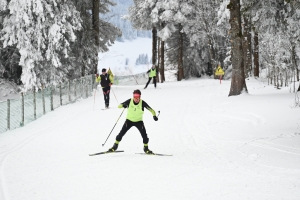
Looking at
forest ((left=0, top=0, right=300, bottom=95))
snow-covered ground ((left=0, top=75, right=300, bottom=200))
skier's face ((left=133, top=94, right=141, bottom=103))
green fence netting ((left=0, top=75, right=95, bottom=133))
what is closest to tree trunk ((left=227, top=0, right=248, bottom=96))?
forest ((left=0, top=0, right=300, bottom=95))

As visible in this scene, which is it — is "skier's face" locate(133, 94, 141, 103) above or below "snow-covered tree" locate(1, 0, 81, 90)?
below

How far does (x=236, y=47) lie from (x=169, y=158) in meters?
9.53

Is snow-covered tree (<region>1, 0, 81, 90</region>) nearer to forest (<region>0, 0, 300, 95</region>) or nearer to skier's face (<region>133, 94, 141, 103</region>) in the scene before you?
forest (<region>0, 0, 300, 95</region>)

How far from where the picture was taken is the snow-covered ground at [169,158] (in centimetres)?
586

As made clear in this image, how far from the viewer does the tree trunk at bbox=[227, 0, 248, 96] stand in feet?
52.0

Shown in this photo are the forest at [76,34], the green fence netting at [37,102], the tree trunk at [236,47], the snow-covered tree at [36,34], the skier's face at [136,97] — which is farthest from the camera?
the snow-covered tree at [36,34]

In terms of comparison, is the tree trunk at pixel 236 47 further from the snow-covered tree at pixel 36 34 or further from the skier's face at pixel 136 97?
the skier's face at pixel 136 97

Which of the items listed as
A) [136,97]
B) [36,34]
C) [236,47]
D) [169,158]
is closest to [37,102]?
[36,34]

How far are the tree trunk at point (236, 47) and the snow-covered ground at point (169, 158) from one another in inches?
76.7

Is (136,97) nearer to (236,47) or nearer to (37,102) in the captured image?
(37,102)

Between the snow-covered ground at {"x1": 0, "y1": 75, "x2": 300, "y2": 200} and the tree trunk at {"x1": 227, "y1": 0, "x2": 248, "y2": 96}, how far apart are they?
1.95 meters

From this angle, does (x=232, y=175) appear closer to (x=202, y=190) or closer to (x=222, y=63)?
(x=202, y=190)

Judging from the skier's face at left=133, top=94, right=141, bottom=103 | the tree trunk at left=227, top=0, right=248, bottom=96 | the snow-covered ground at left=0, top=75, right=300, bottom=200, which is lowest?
the snow-covered ground at left=0, top=75, right=300, bottom=200

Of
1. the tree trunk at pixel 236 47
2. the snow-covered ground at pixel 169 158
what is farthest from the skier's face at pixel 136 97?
the tree trunk at pixel 236 47
